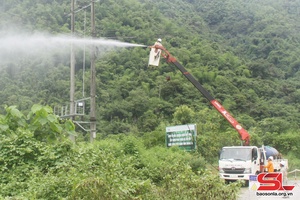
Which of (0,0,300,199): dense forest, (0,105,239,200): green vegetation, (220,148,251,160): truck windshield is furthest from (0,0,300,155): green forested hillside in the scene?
(0,105,239,200): green vegetation

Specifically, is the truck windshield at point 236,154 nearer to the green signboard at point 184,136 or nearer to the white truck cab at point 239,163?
the white truck cab at point 239,163

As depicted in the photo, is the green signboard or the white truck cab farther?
the green signboard

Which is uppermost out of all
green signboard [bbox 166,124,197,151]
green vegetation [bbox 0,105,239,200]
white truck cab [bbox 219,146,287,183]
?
green vegetation [bbox 0,105,239,200]

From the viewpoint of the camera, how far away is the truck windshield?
20559mm

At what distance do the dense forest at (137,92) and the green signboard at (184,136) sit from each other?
1.01 m

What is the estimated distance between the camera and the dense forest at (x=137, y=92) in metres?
10.4

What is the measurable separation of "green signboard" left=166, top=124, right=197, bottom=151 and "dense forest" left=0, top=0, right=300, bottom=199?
101cm

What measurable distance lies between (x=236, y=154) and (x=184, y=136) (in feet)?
16.8

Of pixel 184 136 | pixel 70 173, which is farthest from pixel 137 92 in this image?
pixel 70 173

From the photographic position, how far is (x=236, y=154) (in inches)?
819

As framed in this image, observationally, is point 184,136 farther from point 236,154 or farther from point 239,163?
point 239,163

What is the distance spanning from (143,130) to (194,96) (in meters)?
10.7

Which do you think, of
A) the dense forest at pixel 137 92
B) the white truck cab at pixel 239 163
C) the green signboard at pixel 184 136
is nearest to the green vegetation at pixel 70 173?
the dense forest at pixel 137 92

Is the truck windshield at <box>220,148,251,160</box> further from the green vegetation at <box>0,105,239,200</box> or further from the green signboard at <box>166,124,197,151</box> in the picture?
the green vegetation at <box>0,105,239,200</box>
